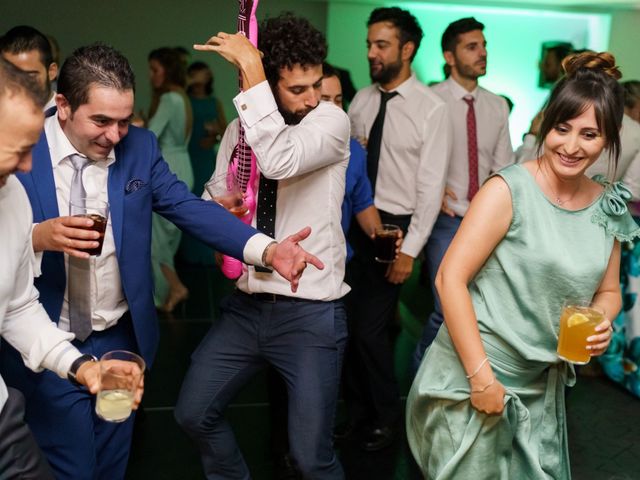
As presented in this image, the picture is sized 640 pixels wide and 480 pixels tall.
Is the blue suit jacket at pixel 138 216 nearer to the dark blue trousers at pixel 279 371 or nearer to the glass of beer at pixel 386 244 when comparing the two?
the dark blue trousers at pixel 279 371

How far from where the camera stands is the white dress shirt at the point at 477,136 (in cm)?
394

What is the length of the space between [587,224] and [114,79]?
1.35 metres

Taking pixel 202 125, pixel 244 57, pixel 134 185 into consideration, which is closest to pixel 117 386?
pixel 134 185

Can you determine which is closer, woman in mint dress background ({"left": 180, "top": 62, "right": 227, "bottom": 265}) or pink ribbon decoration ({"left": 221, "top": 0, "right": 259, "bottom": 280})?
pink ribbon decoration ({"left": 221, "top": 0, "right": 259, "bottom": 280})

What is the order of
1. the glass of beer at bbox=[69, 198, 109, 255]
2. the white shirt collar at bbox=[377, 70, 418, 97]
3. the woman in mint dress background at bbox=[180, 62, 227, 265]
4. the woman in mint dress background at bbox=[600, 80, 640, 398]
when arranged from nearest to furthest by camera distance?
1. the glass of beer at bbox=[69, 198, 109, 255]
2. the white shirt collar at bbox=[377, 70, 418, 97]
3. the woman in mint dress background at bbox=[600, 80, 640, 398]
4. the woman in mint dress background at bbox=[180, 62, 227, 265]

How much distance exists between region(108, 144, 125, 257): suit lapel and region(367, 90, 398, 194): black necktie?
1.67 m

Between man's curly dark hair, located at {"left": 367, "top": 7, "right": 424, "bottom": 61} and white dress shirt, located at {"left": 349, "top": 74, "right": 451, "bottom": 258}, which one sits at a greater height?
man's curly dark hair, located at {"left": 367, "top": 7, "right": 424, "bottom": 61}

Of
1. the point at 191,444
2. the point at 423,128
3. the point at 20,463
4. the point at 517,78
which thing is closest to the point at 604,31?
the point at 517,78

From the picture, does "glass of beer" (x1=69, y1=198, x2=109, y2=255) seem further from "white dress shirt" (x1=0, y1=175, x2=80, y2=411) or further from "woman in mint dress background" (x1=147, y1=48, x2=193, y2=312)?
"woman in mint dress background" (x1=147, y1=48, x2=193, y2=312)

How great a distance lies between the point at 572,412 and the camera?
3914 mm

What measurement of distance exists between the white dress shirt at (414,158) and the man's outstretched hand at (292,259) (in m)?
1.30

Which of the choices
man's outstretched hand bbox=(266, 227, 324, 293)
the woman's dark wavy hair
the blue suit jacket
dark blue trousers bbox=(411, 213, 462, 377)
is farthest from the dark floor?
the woman's dark wavy hair

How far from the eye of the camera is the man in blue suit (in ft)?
7.12

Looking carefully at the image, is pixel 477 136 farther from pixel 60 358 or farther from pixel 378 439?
pixel 60 358
